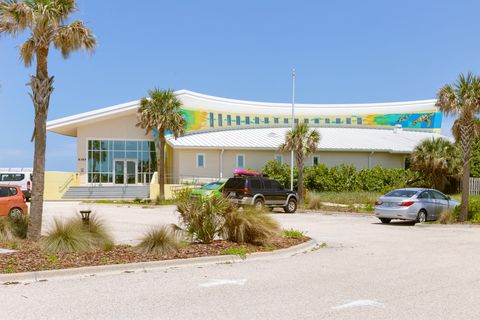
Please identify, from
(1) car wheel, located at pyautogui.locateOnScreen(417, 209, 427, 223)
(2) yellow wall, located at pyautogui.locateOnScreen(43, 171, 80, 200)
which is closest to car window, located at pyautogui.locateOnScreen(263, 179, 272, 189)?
(1) car wheel, located at pyautogui.locateOnScreen(417, 209, 427, 223)

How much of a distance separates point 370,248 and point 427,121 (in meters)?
51.5

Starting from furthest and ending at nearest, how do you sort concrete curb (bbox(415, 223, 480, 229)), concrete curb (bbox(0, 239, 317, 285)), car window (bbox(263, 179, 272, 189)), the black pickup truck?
car window (bbox(263, 179, 272, 189)) < the black pickup truck < concrete curb (bbox(415, 223, 480, 229)) < concrete curb (bbox(0, 239, 317, 285))

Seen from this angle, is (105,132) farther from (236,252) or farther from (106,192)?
(236,252)

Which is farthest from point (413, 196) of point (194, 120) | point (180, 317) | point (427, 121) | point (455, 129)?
point (427, 121)

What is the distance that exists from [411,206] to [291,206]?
9.06 metres

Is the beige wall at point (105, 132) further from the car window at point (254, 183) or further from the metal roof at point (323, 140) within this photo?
the car window at point (254, 183)

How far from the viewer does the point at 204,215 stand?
43.0 feet

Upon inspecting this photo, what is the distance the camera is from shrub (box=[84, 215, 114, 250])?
12.1m

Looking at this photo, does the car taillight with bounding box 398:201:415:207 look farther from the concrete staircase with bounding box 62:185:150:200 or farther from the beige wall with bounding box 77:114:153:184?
the beige wall with bounding box 77:114:153:184

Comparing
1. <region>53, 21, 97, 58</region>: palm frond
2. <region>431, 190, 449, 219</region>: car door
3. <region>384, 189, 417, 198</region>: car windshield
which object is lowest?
<region>431, 190, 449, 219</region>: car door

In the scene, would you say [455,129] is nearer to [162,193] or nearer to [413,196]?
[413,196]

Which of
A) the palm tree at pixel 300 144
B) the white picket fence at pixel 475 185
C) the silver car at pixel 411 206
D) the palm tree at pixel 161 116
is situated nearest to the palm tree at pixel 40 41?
the silver car at pixel 411 206

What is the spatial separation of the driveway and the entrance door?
38.9 metres

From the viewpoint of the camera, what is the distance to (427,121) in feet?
204
